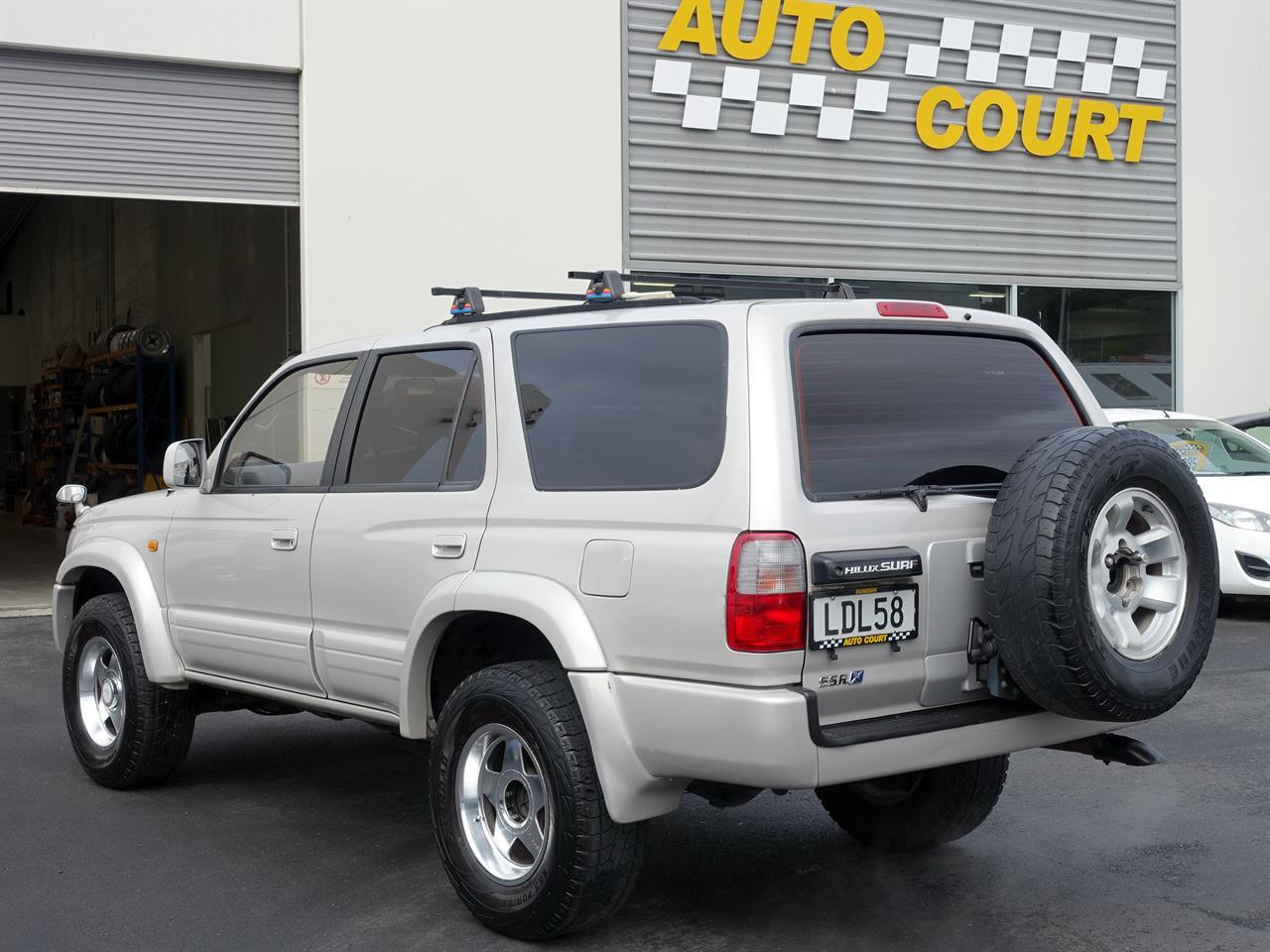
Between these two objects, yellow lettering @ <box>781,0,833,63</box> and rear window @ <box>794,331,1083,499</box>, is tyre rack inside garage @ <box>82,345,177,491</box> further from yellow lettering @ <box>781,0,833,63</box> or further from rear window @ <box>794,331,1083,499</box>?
rear window @ <box>794,331,1083,499</box>

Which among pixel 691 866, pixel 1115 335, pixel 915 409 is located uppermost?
pixel 1115 335

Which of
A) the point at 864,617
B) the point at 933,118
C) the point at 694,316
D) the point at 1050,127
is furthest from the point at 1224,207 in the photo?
the point at 864,617

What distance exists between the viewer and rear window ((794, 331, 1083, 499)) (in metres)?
4.04

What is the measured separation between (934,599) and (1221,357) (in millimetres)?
13579

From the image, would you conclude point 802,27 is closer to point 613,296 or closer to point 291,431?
point 291,431

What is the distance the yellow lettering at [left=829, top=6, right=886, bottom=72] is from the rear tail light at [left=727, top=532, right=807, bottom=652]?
11.4 m

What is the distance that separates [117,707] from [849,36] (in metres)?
10.5

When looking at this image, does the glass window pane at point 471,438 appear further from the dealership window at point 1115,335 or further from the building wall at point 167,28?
the dealership window at point 1115,335

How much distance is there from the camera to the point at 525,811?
442 cm

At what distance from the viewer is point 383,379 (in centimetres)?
521

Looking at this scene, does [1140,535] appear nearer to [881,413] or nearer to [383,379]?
[881,413]

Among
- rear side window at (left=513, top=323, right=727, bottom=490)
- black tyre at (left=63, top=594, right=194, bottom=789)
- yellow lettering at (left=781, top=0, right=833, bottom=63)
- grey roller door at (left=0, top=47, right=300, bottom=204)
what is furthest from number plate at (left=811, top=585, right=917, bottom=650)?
yellow lettering at (left=781, top=0, right=833, bottom=63)

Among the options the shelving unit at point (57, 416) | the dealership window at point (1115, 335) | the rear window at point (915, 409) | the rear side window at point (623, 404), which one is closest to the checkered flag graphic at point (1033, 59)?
the dealership window at point (1115, 335)

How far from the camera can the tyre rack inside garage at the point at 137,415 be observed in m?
20.5
